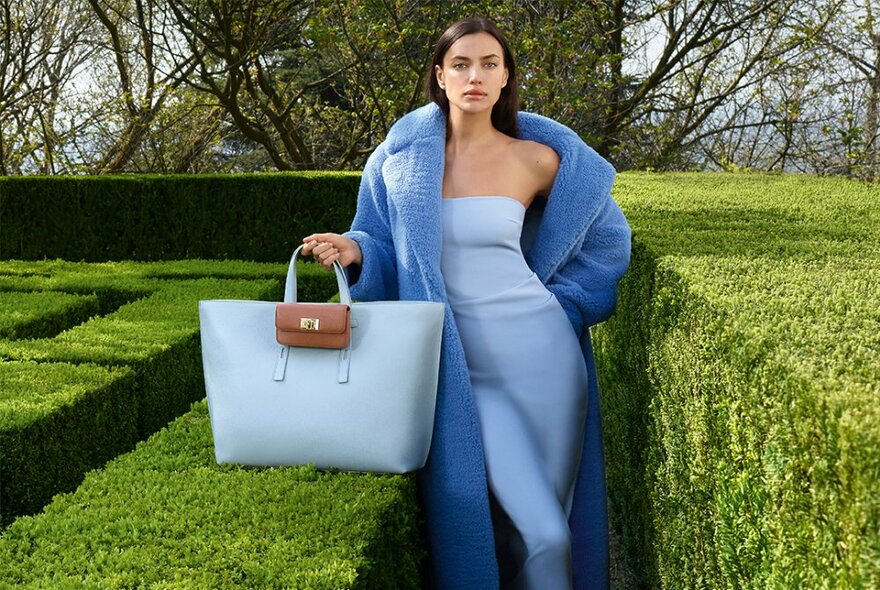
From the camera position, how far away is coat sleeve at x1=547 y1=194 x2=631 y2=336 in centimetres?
340

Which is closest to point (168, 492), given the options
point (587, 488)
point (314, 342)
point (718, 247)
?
point (314, 342)

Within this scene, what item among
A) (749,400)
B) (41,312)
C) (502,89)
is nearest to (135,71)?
(41,312)

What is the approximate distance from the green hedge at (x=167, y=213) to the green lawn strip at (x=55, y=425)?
5.23 meters

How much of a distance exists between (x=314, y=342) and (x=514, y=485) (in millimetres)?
749

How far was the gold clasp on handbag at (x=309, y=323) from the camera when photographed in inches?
112

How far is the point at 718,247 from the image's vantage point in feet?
11.2


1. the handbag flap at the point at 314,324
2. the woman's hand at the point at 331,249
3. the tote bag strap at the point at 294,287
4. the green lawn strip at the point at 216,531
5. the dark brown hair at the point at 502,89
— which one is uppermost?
the dark brown hair at the point at 502,89

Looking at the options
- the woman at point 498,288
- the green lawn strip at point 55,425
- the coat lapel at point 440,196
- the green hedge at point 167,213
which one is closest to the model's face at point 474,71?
the woman at point 498,288

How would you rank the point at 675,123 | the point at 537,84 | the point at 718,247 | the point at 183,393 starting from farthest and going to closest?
the point at 675,123 → the point at 537,84 → the point at 183,393 → the point at 718,247

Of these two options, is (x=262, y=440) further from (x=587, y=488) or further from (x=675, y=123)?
(x=675, y=123)

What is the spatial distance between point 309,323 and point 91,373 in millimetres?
2290

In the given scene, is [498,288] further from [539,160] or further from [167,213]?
[167,213]

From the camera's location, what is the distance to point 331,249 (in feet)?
10.8

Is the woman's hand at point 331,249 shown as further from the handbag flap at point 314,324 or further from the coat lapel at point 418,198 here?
the handbag flap at point 314,324
